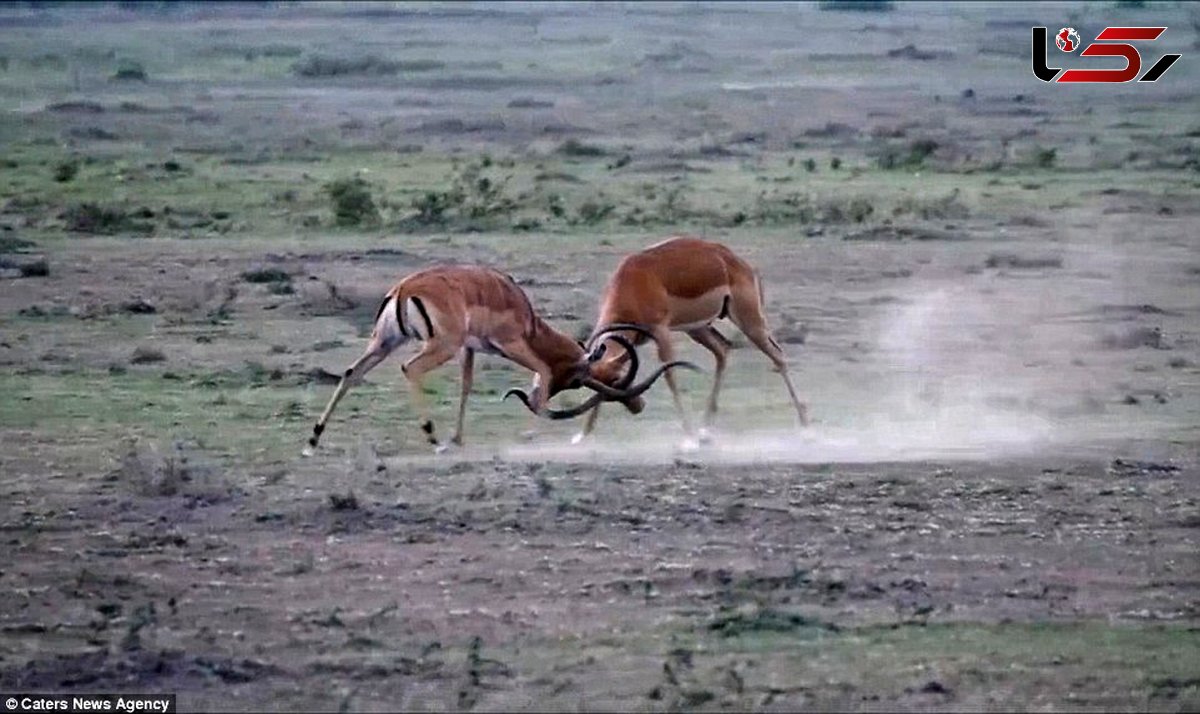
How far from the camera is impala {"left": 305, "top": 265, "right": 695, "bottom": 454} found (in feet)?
40.4

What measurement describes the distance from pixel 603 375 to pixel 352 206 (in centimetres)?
1079

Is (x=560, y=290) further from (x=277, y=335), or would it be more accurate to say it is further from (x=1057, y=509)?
(x=1057, y=509)

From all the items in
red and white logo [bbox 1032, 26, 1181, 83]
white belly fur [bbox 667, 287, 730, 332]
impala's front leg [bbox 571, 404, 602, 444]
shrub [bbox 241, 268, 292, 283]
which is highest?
white belly fur [bbox 667, 287, 730, 332]

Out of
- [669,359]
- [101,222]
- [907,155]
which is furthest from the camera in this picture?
[907,155]

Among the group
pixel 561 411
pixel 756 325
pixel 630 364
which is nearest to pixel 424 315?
pixel 561 411

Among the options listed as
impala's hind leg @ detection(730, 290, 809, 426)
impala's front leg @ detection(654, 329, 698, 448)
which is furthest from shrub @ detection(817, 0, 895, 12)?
impala's front leg @ detection(654, 329, 698, 448)

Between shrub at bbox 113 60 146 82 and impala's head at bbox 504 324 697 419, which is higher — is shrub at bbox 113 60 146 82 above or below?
below

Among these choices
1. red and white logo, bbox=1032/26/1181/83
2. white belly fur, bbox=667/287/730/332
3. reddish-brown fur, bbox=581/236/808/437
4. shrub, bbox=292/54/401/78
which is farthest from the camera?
shrub, bbox=292/54/401/78

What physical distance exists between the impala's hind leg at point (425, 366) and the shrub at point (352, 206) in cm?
1068

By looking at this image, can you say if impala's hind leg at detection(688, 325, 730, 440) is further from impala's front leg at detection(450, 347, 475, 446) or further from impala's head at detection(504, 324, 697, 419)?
impala's front leg at detection(450, 347, 475, 446)

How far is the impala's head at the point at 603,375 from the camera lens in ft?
41.1

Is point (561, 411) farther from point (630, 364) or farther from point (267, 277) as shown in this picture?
point (267, 277)

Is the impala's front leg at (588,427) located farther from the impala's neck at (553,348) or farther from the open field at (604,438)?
the impala's neck at (553,348)

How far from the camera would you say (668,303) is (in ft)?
42.6
